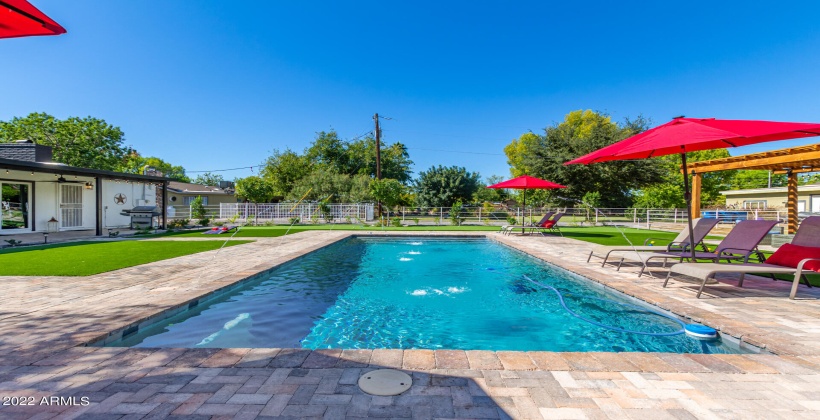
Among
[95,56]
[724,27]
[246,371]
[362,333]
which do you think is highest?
[724,27]

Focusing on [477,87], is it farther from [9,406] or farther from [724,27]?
[9,406]

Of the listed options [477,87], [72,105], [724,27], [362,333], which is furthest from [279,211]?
[724,27]

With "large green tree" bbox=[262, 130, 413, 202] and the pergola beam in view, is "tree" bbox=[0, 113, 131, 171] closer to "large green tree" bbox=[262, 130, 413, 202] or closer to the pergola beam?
"large green tree" bbox=[262, 130, 413, 202]

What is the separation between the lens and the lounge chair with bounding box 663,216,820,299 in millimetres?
4715

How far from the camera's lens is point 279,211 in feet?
84.2

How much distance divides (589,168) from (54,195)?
33.8 meters

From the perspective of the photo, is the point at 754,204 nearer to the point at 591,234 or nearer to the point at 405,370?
the point at 591,234

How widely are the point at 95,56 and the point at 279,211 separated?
12804 mm

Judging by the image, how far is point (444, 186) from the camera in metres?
28.7

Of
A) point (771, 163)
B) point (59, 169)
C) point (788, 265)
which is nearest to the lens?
point (788, 265)

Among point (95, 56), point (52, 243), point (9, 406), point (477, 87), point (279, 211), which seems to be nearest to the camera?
point (9, 406)

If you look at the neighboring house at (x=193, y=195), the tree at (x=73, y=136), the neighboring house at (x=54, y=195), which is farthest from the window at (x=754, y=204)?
the tree at (x=73, y=136)

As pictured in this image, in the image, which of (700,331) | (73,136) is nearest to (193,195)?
(73,136)

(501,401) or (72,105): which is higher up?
(72,105)
